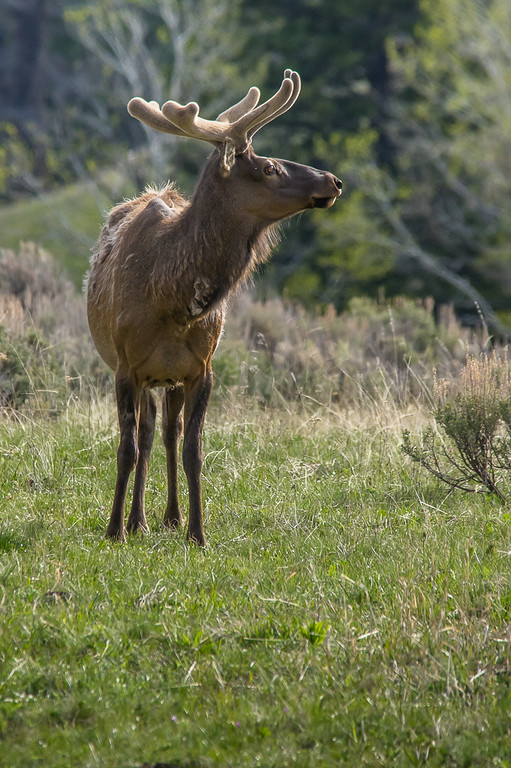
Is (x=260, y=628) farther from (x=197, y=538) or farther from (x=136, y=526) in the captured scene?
(x=136, y=526)

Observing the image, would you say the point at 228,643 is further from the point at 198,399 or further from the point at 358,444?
the point at 358,444

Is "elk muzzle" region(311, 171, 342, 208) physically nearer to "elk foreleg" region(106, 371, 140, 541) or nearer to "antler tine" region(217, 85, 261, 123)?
"antler tine" region(217, 85, 261, 123)

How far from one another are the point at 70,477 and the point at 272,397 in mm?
2835

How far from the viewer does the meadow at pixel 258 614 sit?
3.74 m

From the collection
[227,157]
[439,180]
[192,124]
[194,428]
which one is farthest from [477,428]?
[439,180]

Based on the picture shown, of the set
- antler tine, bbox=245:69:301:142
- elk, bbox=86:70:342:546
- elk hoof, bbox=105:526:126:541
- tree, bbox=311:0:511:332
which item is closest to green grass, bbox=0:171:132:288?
tree, bbox=311:0:511:332

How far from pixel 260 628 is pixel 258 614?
0.43 ft

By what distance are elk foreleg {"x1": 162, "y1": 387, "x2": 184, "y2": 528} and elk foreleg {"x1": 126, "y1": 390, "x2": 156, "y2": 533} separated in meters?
0.11

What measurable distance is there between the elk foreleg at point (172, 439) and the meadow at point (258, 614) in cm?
20

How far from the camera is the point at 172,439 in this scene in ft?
22.4

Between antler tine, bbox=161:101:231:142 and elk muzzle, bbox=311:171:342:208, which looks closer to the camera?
antler tine, bbox=161:101:231:142

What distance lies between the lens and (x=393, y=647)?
4340 mm

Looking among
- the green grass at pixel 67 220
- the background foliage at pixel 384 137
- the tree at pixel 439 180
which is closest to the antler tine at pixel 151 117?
the background foliage at pixel 384 137

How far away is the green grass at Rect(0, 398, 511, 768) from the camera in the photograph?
3.73m
